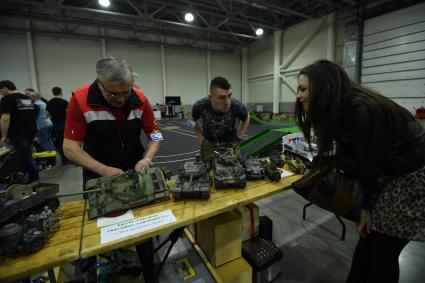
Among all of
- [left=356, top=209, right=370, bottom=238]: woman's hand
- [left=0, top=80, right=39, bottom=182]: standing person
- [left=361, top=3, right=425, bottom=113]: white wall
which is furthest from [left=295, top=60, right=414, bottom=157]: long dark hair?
[left=361, top=3, right=425, bottom=113]: white wall

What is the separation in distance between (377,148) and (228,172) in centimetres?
77

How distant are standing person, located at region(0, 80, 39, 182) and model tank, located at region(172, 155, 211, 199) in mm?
3239

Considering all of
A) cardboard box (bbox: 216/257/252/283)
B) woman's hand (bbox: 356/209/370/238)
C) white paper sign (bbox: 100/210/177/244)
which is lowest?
cardboard box (bbox: 216/257/252/283)

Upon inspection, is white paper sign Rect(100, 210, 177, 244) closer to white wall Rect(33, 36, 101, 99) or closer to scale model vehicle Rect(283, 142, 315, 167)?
scale model vehicle Rect(283, 142, 315, 167)

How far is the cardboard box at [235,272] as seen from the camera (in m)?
1.41

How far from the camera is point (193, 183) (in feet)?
4.19

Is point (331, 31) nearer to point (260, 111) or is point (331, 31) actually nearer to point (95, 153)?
point (260, 111)

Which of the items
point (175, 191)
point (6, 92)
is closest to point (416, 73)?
point (175, 191)

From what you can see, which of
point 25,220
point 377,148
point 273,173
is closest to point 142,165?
point 25,220

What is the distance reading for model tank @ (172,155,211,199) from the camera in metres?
1.22

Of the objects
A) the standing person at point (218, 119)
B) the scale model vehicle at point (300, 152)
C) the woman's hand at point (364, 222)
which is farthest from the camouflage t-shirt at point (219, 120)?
the woman's hand at point (364, 222)

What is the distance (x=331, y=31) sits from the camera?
29.2 ft

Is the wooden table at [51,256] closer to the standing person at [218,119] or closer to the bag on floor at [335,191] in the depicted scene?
the bag on floor at [335,191]

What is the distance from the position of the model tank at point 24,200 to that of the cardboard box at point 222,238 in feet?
2.94
